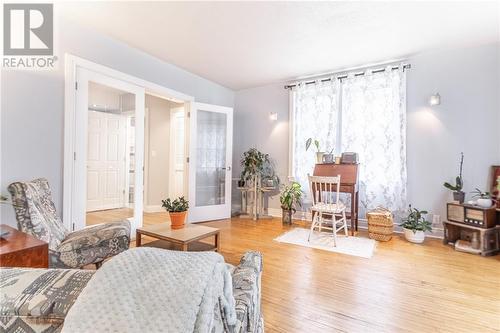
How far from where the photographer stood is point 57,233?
1.95 metres

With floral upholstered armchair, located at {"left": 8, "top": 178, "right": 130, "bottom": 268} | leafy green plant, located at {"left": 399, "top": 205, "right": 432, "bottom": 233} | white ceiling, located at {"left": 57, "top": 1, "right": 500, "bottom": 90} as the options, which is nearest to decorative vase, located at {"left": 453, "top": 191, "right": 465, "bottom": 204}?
leafy green plant, located at {"left": 399, "top": 205, "right": 432, "bottom": 233}

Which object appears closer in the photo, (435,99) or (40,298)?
(40,298)

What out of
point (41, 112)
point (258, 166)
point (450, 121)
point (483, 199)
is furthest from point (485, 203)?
point (41, 112)

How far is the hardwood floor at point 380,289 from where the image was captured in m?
1.60

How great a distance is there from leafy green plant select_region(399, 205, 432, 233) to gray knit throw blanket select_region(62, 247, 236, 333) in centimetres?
346

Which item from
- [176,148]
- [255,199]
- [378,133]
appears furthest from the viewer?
[176,148]

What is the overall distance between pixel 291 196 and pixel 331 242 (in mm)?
1121

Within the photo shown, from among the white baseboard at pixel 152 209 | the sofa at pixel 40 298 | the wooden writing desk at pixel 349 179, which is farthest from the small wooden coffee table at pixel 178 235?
the white baseboard at pixel 152 209

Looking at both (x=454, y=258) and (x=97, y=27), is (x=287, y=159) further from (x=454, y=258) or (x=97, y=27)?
(x=97, y=27)

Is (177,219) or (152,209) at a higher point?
(177,219)

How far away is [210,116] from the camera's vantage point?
4.51 m

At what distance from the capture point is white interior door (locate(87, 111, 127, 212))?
3.01m

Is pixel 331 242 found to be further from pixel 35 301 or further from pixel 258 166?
pixel 35 301

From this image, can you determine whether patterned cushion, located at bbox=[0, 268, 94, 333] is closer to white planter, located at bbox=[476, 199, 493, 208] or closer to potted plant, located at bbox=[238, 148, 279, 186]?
white planter, located at bbox=[476, 199, 493, 208]
